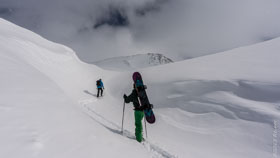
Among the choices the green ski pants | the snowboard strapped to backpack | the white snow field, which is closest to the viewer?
the white snow field

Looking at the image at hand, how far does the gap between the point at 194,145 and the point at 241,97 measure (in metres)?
3.34

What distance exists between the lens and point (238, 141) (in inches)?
204

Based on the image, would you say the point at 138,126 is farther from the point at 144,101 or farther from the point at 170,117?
the point at 170,117

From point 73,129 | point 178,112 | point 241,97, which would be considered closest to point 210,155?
point 178,112

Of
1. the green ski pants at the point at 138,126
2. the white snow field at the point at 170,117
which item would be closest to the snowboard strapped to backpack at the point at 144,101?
the green ski pants at the point at 138,126

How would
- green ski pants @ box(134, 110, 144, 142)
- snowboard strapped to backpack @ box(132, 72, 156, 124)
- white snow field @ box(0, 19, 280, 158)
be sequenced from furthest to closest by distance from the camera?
snowboard strapped to backpack @ box(132, 72, 156, 124) → green ski pants @ box(134, 110, 144, 142) → white snow field @ box(0, 19, 280, 158)

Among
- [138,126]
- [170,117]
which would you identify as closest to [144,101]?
[138,126]

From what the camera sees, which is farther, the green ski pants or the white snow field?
Answer: the green ski pants

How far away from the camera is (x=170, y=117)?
7578mm

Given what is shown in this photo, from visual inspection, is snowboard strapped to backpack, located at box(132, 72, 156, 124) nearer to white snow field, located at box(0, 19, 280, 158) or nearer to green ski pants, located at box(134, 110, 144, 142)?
green ski pants, located at box(134, 110, 144, 142)

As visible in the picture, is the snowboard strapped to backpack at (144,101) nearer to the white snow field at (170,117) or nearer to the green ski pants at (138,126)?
the green ski pants at (138,126)

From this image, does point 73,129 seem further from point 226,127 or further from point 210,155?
point 226,127

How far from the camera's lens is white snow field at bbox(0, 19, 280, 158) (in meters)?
2.56

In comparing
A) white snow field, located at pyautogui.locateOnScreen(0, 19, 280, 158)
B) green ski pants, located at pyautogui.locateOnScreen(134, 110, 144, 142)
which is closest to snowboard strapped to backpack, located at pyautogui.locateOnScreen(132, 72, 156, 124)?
green ski pants, located at pyautogui.locateOnScreen(134, 110, 144, 142)
